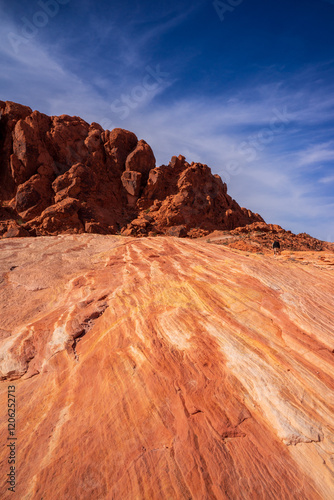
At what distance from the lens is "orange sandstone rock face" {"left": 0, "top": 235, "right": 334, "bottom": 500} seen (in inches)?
96.3

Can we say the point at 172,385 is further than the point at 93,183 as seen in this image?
No

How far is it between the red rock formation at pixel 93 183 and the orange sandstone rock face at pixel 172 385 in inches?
915

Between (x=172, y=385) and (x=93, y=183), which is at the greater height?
(x=93, y=183)

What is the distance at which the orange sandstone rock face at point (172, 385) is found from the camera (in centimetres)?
245

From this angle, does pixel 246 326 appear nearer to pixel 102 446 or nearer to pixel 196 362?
pixel 196 362

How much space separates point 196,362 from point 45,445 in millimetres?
2054

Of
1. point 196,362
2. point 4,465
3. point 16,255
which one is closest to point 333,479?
point 196,362

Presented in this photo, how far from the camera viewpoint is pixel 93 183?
3131 centimetres

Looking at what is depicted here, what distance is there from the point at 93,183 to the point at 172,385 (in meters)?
31.2

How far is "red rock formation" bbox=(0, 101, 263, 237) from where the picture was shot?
28.5 m

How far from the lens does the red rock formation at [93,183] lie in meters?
28.5

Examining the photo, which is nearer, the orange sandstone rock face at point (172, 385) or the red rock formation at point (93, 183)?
the orange sandstone rock face at point (172, 385)

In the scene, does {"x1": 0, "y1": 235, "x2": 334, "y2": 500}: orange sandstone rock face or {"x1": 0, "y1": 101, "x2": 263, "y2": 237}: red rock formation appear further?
{"x1": 0, "y1": 101, "x2": 263, "y2": 237}: red rock formation

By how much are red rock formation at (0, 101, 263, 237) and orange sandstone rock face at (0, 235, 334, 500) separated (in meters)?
23.3
